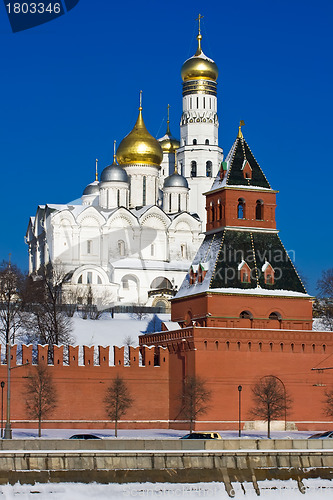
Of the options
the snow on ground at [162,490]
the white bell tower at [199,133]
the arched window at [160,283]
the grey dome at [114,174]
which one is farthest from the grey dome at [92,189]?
the snow on ground at [162,490]

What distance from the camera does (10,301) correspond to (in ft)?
247

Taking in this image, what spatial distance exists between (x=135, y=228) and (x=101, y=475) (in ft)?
216

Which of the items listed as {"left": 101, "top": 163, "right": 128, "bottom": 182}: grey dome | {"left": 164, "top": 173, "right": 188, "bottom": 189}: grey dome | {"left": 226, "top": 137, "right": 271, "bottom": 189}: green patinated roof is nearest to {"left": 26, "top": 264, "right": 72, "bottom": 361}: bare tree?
{"left": 226, "top": 137, "right": 271, "bottom": 189}: green patinated roof

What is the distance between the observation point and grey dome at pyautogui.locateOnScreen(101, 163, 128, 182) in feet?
320

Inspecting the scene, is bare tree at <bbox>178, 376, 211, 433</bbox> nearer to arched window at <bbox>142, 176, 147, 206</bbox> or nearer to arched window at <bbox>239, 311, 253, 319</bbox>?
arched window at <bbox>239, 311, 253, 319</bbox>

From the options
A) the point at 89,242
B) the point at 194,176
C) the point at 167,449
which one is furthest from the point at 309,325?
the point at 194,176

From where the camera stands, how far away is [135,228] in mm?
98688

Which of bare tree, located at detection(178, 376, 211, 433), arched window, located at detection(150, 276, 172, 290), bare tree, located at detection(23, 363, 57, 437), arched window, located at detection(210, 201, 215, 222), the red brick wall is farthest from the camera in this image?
arched window, located at detection(150, 276, 172, 290)

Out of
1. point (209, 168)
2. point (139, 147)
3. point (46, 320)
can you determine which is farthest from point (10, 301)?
point (209, 168)

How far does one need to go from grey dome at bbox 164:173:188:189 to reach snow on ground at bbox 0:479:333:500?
218ft

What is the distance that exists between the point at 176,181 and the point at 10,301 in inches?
1141

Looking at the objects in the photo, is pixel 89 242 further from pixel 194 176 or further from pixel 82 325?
pixel 82 325

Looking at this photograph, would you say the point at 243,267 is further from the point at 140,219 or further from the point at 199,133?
the point at 199,133

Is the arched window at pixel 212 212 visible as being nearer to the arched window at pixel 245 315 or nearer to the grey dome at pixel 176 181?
the arched window at pixel 245 315
